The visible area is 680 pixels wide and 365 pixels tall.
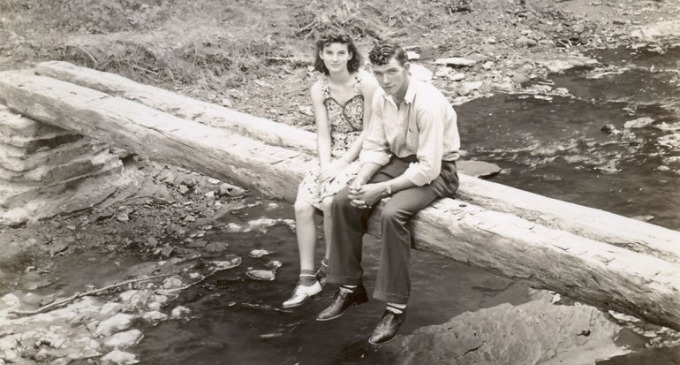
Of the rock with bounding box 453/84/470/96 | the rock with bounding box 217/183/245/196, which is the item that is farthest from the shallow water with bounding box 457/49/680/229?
the rock with bounding box 217/183/245/196

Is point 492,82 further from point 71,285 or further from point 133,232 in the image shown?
point 71,285

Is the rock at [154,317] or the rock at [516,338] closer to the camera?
the rock at [516,338]

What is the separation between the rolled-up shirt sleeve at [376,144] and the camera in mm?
3662

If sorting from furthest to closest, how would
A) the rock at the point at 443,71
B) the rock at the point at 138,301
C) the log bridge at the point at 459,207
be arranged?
the rock at the point at 443,71, the rock at the point at 138,301, the log bridge at the point at 459,207

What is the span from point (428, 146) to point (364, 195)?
39 cm

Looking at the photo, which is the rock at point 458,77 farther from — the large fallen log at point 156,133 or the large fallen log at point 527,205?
the large fallen log at point 156,133

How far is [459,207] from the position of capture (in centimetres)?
341

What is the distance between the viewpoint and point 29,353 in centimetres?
388

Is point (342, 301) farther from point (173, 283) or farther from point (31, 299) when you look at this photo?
point (31, 299)

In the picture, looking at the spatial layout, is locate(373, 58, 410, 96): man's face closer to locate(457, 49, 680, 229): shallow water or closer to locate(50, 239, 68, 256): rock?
locate(457, 49, 680, 229): shallow water

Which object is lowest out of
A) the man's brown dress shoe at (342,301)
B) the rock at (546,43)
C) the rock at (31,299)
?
the rock at (31,299)

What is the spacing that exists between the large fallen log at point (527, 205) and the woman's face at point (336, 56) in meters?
0.60

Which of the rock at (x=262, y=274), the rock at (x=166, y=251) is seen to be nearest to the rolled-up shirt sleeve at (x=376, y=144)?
the rock at (x=262, y=274)

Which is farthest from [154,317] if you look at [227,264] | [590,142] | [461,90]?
[461,90]
